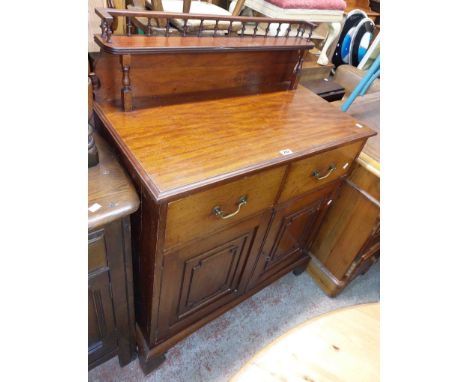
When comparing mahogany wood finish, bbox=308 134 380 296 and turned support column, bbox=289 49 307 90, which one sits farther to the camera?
mahogany wood finish, bbox=308 134 380 296

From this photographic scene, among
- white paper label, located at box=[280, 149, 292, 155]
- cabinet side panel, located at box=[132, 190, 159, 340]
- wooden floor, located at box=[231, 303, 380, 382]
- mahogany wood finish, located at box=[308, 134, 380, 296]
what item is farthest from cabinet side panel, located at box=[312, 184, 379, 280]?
cabinet side panel, located at box=[132, 190, 159, 340]

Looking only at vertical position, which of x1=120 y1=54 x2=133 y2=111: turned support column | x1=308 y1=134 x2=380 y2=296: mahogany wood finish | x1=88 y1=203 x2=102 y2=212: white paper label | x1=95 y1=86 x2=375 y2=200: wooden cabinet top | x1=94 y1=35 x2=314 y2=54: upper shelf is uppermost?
x1=94 y1=35 x2=314 y2=54: upper shelf

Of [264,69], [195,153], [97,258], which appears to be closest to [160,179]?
[195,153]

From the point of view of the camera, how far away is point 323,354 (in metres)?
0.56

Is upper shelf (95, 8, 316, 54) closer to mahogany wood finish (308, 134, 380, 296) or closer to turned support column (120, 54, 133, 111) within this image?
turned support column (120, 54, 133, 111)

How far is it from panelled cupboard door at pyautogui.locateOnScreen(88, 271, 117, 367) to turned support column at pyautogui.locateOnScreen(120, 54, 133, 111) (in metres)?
0.45

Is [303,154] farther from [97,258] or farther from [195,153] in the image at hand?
[97,258]

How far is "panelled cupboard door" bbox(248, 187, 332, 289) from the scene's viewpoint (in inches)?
43.7

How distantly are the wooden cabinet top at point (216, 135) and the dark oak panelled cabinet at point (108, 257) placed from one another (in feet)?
0.21

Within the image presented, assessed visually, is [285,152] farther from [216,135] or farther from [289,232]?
[289,232]

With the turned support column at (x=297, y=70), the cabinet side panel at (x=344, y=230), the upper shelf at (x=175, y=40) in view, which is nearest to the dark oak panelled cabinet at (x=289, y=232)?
the cabinet side panel at (x=344, y=230)

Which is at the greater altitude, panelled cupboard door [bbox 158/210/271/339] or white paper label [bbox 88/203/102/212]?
white paper label [bbox 88/203/102/212]

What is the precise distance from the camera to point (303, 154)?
87 centimetres

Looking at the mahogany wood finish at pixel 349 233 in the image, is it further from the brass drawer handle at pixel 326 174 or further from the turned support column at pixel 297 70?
the turned support column at pixel 297 70
